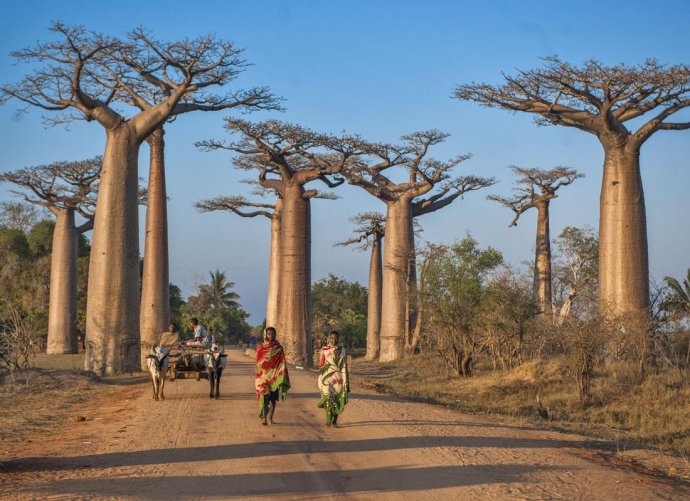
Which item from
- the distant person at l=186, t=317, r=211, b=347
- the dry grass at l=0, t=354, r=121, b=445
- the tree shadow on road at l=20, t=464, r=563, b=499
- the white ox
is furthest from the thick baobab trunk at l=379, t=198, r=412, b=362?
the tree shadow on road at l=20, t=464, r=563, b=499

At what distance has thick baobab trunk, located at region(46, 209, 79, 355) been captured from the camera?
27.0 meters

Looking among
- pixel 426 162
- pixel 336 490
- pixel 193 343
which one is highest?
pixel 426 162

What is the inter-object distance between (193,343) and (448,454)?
4969 millimetres

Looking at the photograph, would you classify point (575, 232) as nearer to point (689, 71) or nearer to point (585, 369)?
point (689, 71)

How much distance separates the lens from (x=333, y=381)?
27.2 ft

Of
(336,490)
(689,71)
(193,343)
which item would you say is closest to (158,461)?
(336,490)

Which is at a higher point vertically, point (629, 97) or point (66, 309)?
point (629, 97)

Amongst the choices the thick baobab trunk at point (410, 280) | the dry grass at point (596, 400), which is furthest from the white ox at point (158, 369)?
the thick baobab trunk at point (410, 280)

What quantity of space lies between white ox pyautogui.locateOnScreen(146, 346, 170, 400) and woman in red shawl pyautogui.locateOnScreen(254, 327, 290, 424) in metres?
2.13

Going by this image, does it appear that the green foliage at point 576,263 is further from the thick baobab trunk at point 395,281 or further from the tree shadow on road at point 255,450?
the tree shadow on road at point 255,450

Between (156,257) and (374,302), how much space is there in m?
12.2

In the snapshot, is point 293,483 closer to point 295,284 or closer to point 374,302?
point 295,284

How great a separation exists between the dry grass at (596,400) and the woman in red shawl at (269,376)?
3287mm

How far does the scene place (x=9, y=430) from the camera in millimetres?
8375
